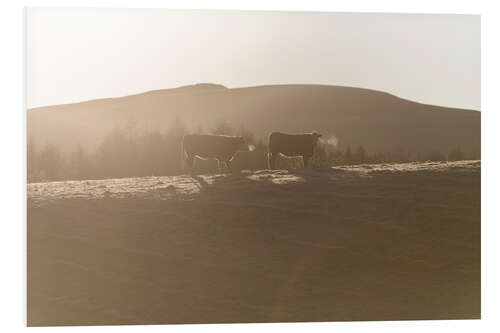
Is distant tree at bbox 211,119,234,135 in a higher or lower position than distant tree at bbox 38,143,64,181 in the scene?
higher

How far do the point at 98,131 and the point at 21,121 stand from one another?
774mm

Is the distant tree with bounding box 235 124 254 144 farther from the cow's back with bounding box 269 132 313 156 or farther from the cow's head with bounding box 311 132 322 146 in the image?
the cow's head with bounding box 311 132 322 146

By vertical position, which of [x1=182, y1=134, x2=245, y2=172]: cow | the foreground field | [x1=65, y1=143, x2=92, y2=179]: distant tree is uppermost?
[x1=182, y1=134, x2=245, y2=172]: cow

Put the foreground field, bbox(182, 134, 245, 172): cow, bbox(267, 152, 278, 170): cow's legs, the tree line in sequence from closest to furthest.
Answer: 1. the foreground field
2. the tree line
3. bbox(182, 134, 245, 172): cow
4. bbox(267, 152, 278, 170): cow's legs

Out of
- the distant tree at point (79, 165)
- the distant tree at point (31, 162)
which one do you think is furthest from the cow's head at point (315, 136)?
the distant tree at point (31, 162)

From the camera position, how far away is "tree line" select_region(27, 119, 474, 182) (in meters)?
6.41

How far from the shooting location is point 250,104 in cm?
648

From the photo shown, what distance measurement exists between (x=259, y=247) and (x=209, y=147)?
1.18 metres

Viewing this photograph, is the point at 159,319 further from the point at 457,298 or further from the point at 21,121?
the point at 457,298

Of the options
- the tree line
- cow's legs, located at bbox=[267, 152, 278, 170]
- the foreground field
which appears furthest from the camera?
cow's legs, located at bbox=[267, 152, 278, 170]

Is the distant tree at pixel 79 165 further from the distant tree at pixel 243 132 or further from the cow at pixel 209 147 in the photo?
the distant tree at pixel 243 132

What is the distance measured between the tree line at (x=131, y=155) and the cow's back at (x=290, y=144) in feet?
0.34

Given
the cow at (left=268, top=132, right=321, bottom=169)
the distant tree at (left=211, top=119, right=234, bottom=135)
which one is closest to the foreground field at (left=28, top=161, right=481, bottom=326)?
the cow at (left=268, top=132, right=321, bottom=169)

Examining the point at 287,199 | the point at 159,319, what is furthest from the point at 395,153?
the point at 159,319
